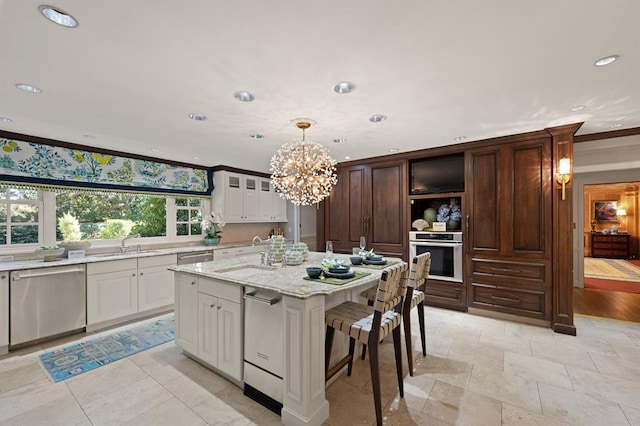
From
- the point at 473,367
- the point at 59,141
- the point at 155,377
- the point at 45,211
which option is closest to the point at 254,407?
the point at 155,377

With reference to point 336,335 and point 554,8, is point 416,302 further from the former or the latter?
point 554,8

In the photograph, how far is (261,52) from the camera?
1.82 metres

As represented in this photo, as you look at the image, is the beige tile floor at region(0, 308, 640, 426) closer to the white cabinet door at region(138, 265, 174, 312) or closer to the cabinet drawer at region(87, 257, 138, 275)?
the cabinet drawer at region(87, 257, 138, 275)

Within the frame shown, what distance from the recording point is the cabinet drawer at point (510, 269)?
3.62 meters

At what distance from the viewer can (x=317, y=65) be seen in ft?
6.45

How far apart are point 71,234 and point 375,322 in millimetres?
4409

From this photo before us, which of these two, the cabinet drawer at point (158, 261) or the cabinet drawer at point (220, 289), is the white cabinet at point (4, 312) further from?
the cabinet drawer at point (220, 289)

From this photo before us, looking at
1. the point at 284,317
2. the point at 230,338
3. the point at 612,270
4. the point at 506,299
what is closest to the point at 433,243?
the point at 506,299

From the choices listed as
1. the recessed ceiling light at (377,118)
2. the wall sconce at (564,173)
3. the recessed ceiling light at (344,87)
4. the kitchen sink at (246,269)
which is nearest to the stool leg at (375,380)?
the kitchen sink at (246,269)

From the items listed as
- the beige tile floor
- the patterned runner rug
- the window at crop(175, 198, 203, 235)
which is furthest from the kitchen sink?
the patterned runner rug

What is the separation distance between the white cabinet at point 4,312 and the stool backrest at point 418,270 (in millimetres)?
4194

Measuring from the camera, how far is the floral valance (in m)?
3.35

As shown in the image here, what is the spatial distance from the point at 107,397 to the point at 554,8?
3990mm

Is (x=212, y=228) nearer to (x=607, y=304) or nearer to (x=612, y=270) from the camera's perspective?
(x=607, y=304)
